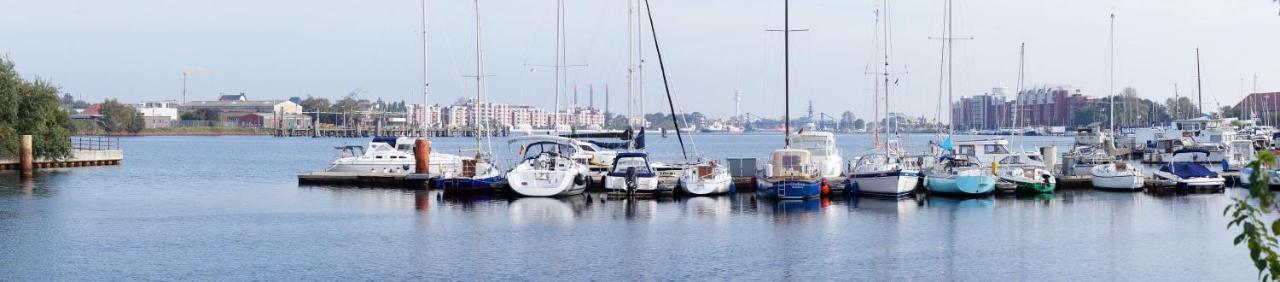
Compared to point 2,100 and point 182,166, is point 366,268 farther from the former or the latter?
point 182,166

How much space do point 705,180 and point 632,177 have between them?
8.64 ft

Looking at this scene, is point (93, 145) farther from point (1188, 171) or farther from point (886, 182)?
point (1188, 171)

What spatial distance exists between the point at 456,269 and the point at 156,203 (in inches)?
1000

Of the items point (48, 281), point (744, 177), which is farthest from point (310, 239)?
point (744, 177)

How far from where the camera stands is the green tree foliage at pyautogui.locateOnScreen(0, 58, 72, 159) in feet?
→ 221

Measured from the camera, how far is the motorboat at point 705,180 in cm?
4847

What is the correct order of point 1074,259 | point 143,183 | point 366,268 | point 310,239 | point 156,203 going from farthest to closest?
point 143,183, point 156,203, point 310,239, point 1074,259, point 366,268

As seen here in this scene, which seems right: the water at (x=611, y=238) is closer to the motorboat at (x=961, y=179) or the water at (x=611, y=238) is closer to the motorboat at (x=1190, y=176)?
the motorboat at (x=961, y=179)

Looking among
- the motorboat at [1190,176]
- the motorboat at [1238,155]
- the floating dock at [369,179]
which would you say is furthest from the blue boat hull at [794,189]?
the motorboat at [1238,155]

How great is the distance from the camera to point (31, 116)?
69562mm

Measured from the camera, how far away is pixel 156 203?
5009 centimetres

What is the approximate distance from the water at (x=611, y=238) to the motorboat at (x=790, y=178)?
0.84 metres

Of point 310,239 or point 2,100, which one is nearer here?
point 310,239

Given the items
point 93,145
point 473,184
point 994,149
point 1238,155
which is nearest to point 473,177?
point 473,184
